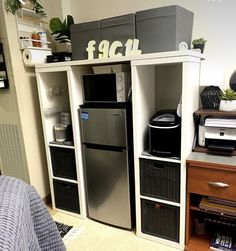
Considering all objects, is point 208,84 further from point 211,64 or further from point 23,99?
point 23,99

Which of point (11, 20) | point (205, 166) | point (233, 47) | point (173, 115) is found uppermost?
point (11, 20)

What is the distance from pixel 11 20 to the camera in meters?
2.00

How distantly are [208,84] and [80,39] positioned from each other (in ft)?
3.64

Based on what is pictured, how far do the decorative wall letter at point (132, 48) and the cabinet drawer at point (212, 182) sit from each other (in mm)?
897

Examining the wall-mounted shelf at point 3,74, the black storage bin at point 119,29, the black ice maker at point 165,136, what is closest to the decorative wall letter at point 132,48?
the black storage bin at point 119,29

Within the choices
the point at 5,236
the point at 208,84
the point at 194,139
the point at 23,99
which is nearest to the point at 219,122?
the point at 194,139

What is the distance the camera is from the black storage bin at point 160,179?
5.48 ft

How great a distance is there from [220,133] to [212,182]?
360mm

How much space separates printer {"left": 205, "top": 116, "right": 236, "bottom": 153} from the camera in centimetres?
159

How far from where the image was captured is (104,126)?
187 cm

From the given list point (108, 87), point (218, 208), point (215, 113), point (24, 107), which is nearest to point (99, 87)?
point (108, 87)

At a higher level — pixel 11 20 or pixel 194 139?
pixel 11 20

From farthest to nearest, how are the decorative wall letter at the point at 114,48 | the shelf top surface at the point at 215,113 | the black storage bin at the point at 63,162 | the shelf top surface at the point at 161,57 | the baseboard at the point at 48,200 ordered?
the baseboard at the point at 48,200, the black storage bin at the point at 63,162, the decorative wall letter at the point at 114,48, the shelf top surface at the point at 215,113, the shelf top surface at the point at 161,57

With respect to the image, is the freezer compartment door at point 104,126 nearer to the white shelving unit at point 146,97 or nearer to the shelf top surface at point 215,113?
the white shelving unit at point 146,97
